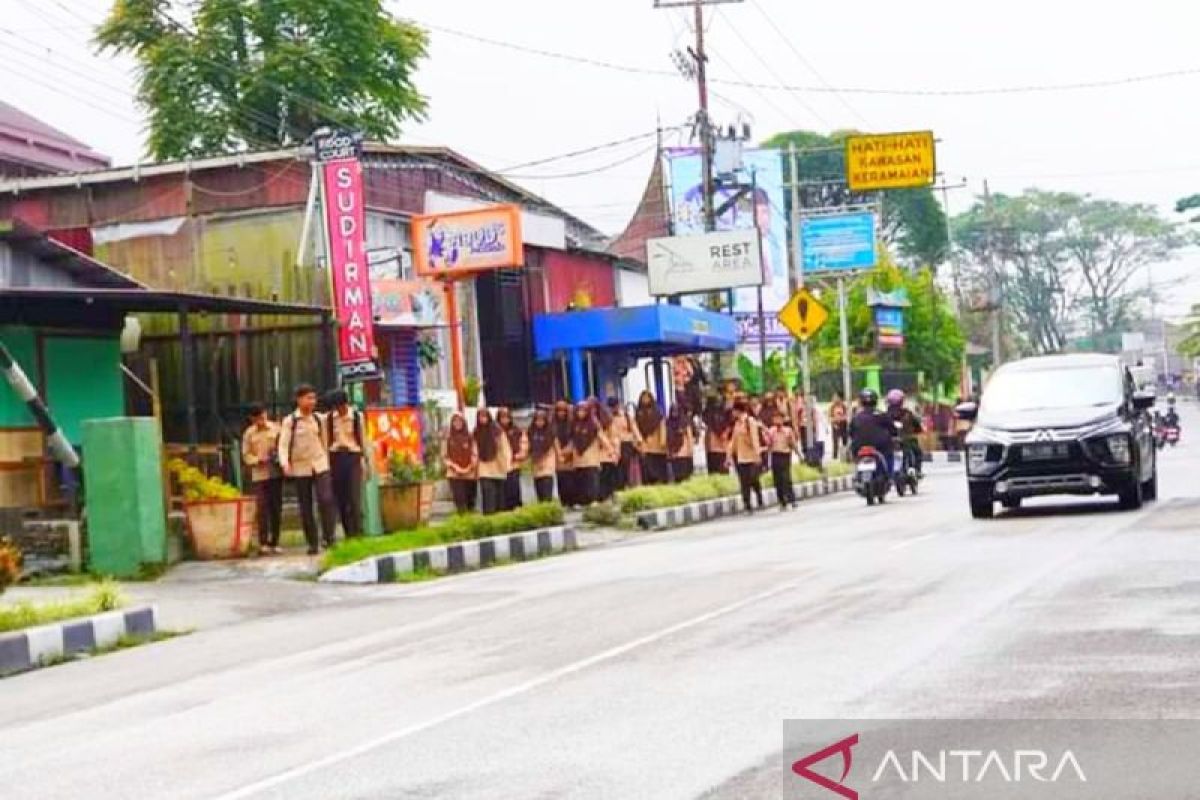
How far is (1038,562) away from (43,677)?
710cm

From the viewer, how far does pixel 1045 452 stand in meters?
19.0

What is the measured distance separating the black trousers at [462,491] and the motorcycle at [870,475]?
18.5 ft

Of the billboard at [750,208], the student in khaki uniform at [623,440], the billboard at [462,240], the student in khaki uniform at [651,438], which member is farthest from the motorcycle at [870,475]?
the billboard at [750,208]

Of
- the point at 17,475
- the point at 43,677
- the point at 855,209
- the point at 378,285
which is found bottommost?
the point at 43,677

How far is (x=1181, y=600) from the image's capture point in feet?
35.2

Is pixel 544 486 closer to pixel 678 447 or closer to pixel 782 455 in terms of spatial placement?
pixel 782 455

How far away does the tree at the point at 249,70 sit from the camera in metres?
42.6

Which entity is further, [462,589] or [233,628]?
[462,589]

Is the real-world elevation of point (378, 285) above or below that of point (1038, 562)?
above

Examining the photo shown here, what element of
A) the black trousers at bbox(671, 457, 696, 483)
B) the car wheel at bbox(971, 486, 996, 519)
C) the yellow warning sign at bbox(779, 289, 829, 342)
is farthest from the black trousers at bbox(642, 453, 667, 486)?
the car wheel at bbox(971, 486, 996, 519)

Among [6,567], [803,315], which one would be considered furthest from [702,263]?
[6,567]

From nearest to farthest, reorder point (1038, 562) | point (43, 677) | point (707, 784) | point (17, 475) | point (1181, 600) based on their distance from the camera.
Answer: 1. point (707, 784)
2. point (1181, 600)
3. point (43, 677)
4. point (1038, 562)
5. point (17, 475)

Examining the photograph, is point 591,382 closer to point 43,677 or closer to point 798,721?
point 43,677

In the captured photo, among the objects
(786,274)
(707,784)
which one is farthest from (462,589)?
(786,274)
